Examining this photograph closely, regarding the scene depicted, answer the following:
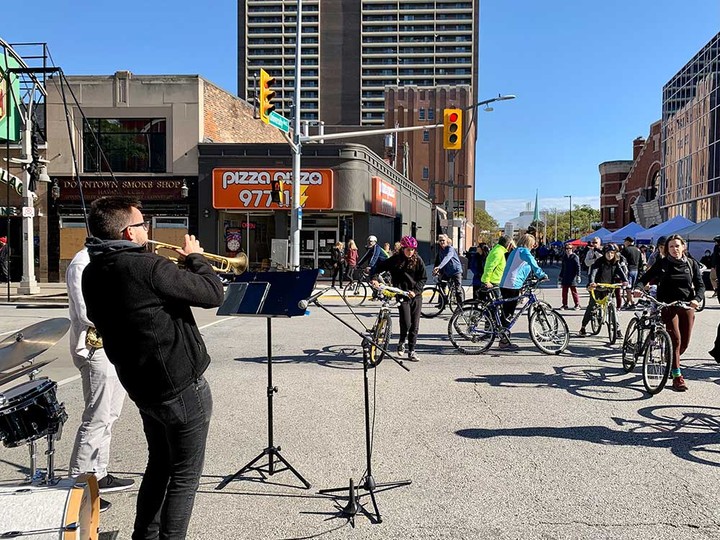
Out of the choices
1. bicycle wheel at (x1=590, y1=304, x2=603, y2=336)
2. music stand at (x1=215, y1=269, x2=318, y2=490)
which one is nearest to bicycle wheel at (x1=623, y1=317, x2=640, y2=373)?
bicycle wheel at (x1=590, y1=304, x2=603, y2=336)

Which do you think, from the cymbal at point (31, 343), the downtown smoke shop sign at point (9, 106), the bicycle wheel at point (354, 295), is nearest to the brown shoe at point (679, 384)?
the cymbal at point (31, 343)

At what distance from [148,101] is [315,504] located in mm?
25462

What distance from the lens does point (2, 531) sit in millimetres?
2625

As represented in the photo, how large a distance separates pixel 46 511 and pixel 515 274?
8.51 meters

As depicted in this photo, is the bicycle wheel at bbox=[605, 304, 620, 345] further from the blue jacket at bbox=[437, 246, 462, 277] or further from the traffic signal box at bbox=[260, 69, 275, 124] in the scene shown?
the traffic signal box at bbox=[260, 69, 275, 124]

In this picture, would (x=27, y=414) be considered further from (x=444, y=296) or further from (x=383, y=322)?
(x=444, y=296)

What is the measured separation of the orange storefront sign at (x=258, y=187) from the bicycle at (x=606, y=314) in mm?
15980

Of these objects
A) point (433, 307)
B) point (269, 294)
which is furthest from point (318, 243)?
point (269, 294)

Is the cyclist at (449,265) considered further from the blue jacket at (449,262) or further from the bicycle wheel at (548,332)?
the bicycle wheel at (548,332)

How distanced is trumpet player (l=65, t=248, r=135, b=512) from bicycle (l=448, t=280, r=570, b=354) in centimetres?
666

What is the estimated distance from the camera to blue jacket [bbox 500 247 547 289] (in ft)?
33.6

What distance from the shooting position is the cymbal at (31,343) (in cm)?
349

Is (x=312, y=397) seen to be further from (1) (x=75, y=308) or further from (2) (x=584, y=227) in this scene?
(2) (x=584, y=227)

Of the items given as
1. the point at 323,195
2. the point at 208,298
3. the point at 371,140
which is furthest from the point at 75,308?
the point at 371,140
